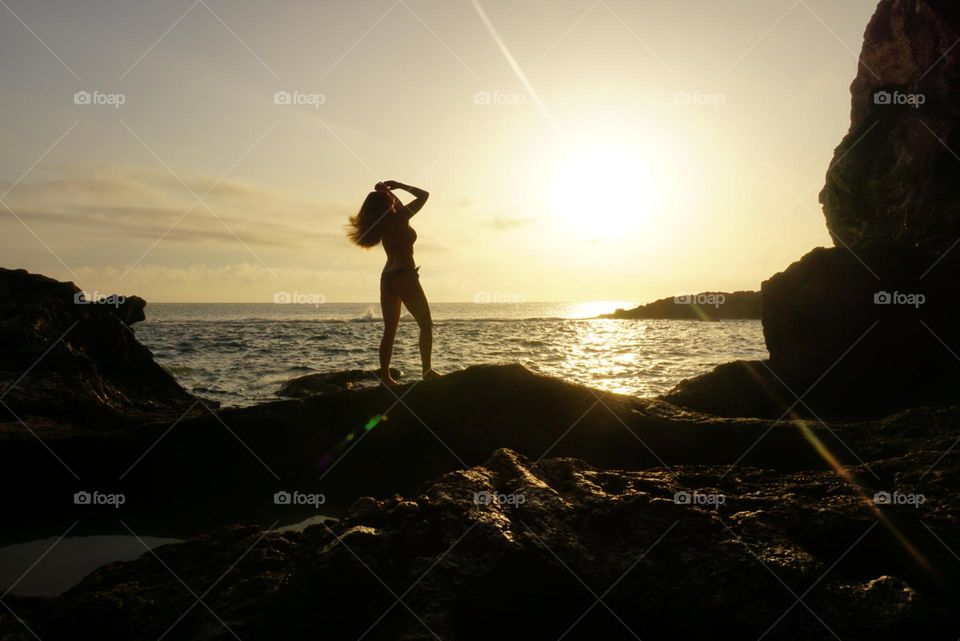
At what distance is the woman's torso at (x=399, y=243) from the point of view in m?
7.39

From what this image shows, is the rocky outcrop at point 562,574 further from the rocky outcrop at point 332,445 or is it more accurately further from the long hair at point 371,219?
the long hair at point 371,219

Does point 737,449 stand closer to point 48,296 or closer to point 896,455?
point 896,455

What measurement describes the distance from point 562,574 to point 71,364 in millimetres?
7385

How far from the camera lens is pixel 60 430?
645 cm

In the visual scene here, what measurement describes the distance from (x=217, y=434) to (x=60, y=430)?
5.68 feet

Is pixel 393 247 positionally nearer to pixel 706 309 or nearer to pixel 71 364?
pixel 71 364

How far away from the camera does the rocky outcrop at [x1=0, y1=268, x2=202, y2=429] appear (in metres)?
7.16

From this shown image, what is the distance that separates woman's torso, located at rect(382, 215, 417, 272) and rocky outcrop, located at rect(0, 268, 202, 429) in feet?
11.8

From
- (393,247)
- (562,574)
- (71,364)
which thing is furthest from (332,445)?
(71,364)

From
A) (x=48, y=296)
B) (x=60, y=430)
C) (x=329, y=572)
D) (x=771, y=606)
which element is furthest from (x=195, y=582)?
(x=48, y=296)

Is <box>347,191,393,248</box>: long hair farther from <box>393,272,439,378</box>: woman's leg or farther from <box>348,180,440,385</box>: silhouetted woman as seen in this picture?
<box>393,272,439,378</box>: woman's leg

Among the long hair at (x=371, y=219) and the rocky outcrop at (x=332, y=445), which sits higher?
the long hair at (x=371, y=219)

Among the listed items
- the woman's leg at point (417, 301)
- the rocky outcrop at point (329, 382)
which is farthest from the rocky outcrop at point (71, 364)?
the woman's leg at point (417, 301)

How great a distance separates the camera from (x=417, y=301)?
24.5ft
